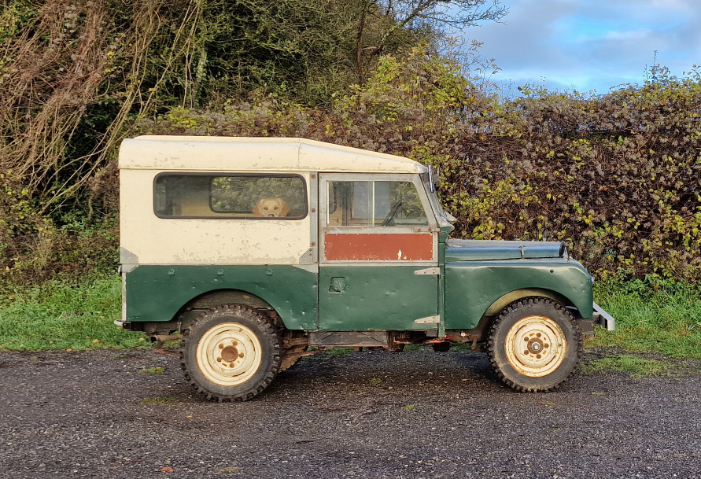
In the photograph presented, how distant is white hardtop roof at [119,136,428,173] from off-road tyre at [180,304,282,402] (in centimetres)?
117

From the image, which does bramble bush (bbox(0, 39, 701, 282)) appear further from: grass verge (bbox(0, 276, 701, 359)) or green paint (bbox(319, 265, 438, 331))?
green paint (bbox(319, 265, 438, 331))

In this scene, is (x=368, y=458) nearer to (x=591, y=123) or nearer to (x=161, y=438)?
(x=161, y=438)

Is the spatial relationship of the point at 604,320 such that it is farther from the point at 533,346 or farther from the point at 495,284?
the point at 495,284

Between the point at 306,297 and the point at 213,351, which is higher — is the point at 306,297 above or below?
above

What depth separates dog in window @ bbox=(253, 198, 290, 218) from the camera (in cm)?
586

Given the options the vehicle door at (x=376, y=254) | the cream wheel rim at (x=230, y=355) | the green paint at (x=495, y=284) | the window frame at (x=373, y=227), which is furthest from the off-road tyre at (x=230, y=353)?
the green paint at (x=495, y=284)

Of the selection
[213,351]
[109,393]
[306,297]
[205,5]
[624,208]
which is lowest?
[109,393]

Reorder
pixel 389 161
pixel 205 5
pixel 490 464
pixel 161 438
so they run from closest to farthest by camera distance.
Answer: pixel 490 464, pixel 161 438, pixel 389 161, pixel 205 5

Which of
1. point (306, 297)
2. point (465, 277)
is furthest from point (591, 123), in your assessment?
point (306, 297)

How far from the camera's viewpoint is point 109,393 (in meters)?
6.09

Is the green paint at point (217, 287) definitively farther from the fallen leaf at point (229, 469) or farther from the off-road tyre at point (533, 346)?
the fallen leaf at point (229, 469)

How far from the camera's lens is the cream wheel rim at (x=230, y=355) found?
19.2 feet

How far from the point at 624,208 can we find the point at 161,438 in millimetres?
6839

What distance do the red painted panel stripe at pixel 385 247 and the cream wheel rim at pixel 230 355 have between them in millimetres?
1030
